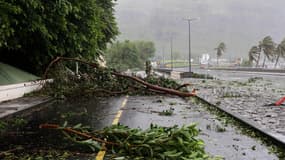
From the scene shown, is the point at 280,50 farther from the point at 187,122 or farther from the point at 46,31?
the point at 187,122

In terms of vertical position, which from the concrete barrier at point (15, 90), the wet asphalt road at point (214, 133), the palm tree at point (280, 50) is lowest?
the wet asphalt road at point (214, 133)

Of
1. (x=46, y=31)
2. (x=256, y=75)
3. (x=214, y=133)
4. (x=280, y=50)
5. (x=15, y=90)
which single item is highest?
(x=280, y=50)

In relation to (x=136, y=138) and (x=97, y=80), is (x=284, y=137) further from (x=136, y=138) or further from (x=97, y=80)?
(x=97, y=80)

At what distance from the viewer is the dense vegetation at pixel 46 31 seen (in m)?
13.3

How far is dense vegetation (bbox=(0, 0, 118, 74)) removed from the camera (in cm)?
1332

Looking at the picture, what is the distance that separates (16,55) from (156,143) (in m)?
18.2

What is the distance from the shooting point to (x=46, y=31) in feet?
49.6

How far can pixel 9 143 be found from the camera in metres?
7.36

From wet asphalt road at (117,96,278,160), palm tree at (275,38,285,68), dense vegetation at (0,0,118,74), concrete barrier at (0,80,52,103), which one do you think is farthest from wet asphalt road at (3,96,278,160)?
palm tree at (275,38,285,68)

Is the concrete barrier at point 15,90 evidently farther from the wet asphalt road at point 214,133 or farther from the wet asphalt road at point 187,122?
the wet asphalt road at point 214,133

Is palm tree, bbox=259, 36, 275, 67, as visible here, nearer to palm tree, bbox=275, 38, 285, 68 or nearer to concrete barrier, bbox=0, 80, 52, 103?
palm tree, bbox=275, 38, 285, 68

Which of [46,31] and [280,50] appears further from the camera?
[280,50]

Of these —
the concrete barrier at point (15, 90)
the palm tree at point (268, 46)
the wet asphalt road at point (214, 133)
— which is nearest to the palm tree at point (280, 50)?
the palm tree at point (268, 46)

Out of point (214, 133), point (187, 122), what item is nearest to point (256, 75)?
point (187, 122)
